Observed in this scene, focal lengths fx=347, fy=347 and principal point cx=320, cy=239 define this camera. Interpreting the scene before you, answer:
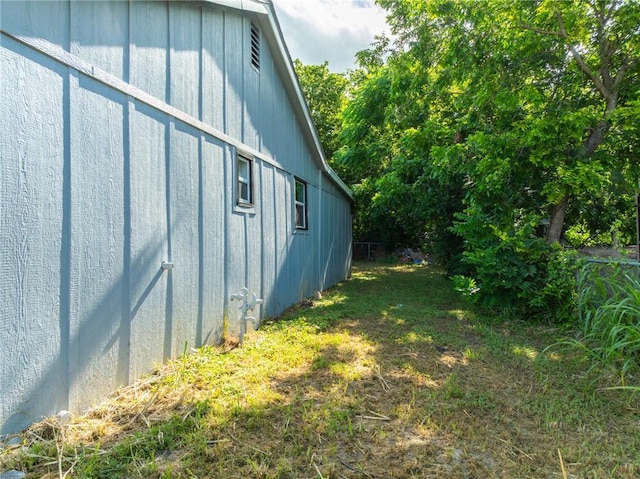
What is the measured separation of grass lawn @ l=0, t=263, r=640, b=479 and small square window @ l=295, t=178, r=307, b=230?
11.1 feet

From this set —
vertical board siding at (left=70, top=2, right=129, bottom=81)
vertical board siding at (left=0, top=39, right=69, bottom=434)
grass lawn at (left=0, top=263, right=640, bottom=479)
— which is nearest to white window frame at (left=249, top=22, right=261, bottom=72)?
vertical board siding at (left=70, top=2, right=129, bottom=81)

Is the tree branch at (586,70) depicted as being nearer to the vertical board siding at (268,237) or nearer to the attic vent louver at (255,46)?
the attic vent louver at (255,46)

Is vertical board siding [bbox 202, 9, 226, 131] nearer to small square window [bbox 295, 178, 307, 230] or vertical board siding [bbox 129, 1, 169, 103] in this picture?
vertical board siding [bbox 129, 1, 169, 103]

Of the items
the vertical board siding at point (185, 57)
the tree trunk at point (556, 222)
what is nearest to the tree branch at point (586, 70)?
the tree trunk at point (556, 222)

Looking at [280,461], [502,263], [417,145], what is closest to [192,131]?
[280,461]

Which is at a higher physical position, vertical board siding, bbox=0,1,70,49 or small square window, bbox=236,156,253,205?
vertical board siding, bbox=0,1,70,49

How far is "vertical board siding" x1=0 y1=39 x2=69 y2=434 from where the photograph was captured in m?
1.94

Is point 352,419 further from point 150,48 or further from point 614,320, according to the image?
point 150,48

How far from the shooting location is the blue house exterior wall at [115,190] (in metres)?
2.02

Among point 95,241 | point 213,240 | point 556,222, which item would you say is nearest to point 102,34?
point 95,241

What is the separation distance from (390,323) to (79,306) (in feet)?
14.0

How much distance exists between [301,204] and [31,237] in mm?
5532

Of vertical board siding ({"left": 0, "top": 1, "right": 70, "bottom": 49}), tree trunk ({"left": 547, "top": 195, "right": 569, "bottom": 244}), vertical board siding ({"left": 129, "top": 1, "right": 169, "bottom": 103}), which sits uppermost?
vertical board siding ({"left": 129, "top": 1, "right": 169, "bottom": 103})

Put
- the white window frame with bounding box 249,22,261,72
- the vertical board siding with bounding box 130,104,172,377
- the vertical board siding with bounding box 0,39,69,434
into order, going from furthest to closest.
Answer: the white window frame with bounding box 249,22,261,72 < the vertical board siding with bounding box 130,104,172,377 < the vertical board siding with bounding box 0,39,69,434
